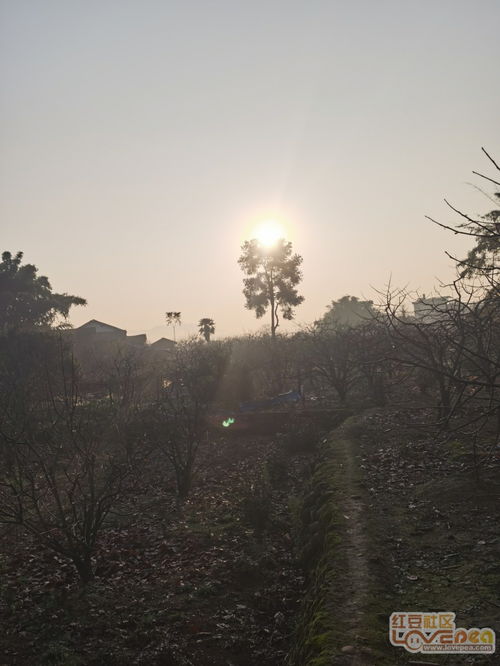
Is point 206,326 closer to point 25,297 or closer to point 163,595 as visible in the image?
point 25,297

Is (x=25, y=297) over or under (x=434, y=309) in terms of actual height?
over

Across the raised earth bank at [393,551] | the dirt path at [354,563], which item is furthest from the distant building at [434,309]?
the dirt path at [354,563]

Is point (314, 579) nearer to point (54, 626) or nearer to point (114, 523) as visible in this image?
point (54, 626)

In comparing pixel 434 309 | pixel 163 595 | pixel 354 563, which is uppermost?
pixel 434 309

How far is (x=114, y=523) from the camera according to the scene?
1040 cm

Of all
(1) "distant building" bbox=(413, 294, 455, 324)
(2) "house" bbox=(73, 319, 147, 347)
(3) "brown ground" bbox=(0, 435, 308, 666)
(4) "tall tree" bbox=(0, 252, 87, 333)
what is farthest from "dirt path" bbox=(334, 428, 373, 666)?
(2) "house" bbox=(73, 319, 147, 347)

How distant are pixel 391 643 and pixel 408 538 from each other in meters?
2.59

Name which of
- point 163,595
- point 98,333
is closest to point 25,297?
point 98,333

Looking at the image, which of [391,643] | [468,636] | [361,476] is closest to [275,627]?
[391,643]

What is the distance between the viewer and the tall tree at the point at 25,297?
38.7m

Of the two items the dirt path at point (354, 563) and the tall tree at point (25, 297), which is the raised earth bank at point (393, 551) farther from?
the tall tree at point (25, 297)

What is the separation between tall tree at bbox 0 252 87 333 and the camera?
38719mm

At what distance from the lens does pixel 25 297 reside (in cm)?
3959

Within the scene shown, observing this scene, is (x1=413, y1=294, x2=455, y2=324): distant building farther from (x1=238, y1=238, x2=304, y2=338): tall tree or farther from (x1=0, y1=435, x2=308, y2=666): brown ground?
(x1=238, y1=238, x2=304, y2=338): tall tree
